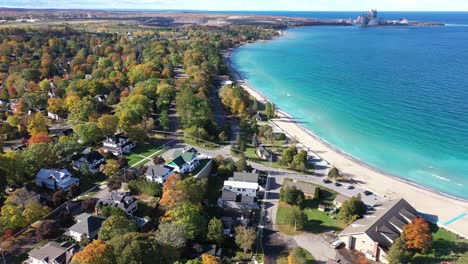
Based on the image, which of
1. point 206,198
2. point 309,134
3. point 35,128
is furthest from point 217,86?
point 206,198

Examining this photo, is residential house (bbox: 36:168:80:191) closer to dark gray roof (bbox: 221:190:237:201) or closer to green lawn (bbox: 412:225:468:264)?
dark gray roof (bbox: 221:190:237:201)

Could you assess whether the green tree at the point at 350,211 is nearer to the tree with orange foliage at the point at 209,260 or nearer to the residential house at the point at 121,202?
the tree with orange foliage at the point at 209,260

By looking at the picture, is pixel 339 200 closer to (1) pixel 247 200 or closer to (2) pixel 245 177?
(1) pixel 247 200

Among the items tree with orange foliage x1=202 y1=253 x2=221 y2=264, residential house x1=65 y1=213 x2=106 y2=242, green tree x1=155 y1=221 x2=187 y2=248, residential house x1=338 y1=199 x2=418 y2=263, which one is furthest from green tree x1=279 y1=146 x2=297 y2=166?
residential house x1=65 y1=213 x2=106 y2=242

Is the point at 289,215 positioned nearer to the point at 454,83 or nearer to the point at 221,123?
the point at 221,123

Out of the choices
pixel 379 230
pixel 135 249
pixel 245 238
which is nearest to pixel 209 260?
pixel 245 238

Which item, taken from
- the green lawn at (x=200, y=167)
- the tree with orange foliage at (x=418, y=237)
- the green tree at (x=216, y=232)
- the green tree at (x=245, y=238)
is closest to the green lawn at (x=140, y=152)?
the green lawn at (x=200, y=167)
